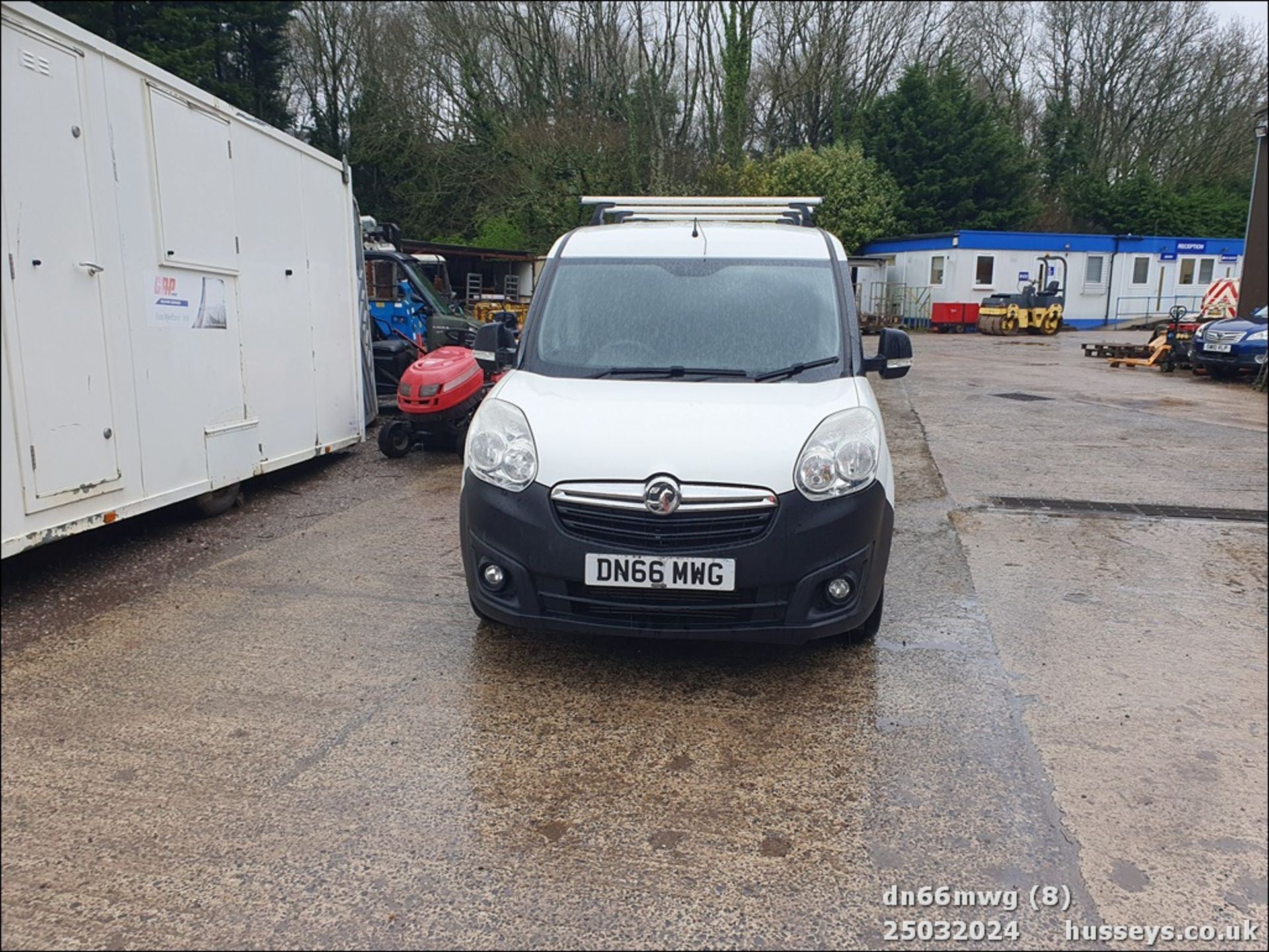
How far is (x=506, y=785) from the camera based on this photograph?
3225 millimetres

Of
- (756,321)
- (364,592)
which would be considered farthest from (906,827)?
(364,592)

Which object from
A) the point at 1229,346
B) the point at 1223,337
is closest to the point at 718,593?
the point at 1229,346

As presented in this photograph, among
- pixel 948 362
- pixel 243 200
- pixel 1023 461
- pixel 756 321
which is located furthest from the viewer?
pixel 948 362

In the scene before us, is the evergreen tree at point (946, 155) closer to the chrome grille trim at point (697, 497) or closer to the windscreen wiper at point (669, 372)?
the windscreen wiper at point (669, 372)

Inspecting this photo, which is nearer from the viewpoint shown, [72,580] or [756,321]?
[756,321]

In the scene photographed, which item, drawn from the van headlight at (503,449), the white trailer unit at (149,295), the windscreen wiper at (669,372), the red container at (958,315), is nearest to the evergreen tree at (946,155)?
the red container at (958,315)

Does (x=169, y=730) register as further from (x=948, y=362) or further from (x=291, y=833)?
(x=948, y=362)

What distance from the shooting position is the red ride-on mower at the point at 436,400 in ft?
29.2

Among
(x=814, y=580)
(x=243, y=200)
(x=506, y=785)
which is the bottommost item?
(x=506, y=785)

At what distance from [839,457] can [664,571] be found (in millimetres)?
843

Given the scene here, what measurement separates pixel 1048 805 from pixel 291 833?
7.91ft

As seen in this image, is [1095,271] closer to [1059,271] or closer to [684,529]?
[1059,271]

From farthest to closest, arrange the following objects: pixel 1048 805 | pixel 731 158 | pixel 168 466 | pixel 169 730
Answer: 1. pixel 731 158
2. pixel 168 466
3. pixel 169 730
4. pixel 1048 805

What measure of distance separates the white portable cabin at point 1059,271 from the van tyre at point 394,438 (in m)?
28.0
